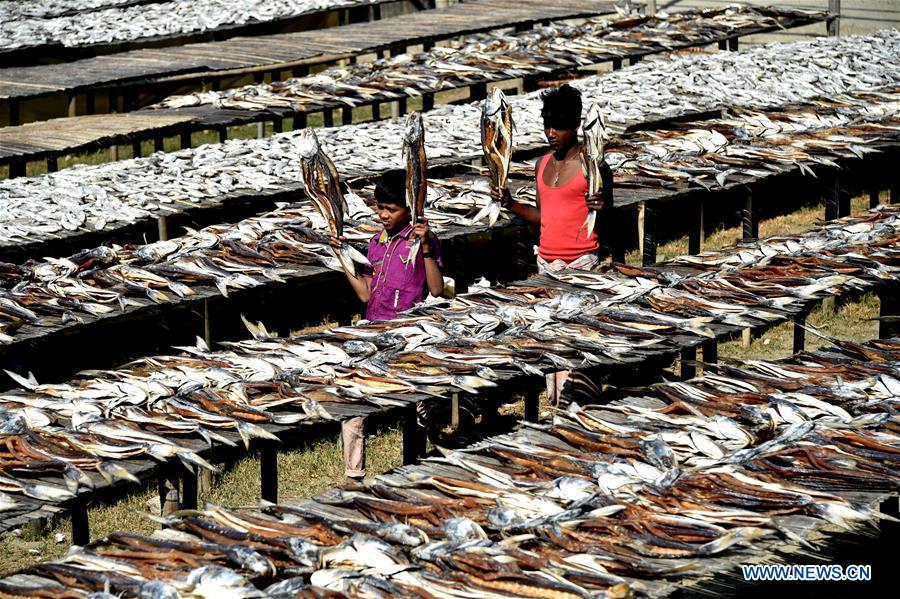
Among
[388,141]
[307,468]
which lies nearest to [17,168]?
[388,141]

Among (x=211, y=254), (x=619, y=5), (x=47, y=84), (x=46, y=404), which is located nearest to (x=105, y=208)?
(x=211, y=254)

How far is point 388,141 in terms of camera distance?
38.5ft

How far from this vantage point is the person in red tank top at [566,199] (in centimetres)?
764

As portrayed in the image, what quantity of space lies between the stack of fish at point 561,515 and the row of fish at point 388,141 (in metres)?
3.88

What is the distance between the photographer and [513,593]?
413 centimetres

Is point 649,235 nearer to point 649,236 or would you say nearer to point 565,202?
point 649,236

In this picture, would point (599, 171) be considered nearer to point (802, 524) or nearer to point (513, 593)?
point (802, 524)

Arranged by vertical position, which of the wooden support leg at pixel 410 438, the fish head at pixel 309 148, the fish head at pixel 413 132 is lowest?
the wooden support leg at pixel 410 438

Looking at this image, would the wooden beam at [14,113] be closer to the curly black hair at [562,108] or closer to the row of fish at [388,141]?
the row of fish at [388,141]

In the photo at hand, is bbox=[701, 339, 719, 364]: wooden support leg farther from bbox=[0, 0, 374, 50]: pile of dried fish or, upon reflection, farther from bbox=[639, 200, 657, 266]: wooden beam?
bbox=[0, 0, 374, 50]: pile of dried fish

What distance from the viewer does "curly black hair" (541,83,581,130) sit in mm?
7469

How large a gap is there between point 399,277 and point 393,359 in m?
1.14

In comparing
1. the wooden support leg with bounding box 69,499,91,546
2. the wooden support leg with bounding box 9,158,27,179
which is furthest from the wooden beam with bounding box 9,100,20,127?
the wooden support leg with bounding box 69,499,91,546

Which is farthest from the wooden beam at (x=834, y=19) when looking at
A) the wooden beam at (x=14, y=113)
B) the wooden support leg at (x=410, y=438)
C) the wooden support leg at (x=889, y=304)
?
→ the wooden support leg at (x=410, y=438)
